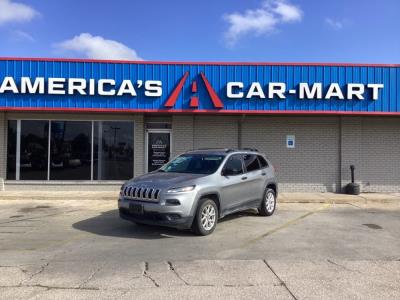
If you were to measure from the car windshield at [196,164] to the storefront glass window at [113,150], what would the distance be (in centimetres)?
646

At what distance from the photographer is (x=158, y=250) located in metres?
7.51

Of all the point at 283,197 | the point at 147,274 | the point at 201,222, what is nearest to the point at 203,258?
the point at 147,274

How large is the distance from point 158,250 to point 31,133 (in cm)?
1068

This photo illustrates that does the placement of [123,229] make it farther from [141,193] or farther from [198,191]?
[198,191]

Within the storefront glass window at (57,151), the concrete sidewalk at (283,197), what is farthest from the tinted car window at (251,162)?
the storefront glass window at (57,151)

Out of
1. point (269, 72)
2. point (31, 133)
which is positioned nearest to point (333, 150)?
point (269, 72)

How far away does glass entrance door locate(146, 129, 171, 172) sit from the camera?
54.7ft

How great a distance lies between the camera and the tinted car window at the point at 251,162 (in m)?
10.6

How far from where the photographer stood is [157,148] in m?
16.8

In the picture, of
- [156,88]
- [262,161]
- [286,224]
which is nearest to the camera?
[286,224]

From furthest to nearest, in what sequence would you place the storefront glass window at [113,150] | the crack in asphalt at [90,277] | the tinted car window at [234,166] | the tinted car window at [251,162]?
the storefront glass window at [113,150] → the tinted car window at [251,162] → the tinted car window at [234,166] → the crack in asphalt at [90,277]

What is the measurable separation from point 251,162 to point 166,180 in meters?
2.91

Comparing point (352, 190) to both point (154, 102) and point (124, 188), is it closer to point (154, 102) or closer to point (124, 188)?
point (154, 102)

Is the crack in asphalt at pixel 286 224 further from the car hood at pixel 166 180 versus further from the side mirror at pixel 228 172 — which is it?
the car hood at pixel 166 180
